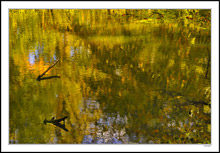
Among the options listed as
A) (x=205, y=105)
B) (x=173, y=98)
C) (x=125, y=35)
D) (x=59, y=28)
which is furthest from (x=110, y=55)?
(x=205, y=105)

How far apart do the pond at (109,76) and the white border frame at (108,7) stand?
49mm

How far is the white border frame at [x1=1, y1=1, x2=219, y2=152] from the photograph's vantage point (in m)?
2.72

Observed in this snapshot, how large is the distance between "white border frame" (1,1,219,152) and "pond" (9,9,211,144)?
5cm

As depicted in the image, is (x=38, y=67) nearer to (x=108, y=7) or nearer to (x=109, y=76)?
(x=109, y=76)

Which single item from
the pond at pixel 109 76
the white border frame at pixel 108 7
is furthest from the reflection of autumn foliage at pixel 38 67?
the white border frame at pixel 108 7

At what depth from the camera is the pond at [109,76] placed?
9.00 ft

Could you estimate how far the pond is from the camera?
9.00ft

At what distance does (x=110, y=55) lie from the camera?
285 centimetres

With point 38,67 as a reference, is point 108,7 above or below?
above

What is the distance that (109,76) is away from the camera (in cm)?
283

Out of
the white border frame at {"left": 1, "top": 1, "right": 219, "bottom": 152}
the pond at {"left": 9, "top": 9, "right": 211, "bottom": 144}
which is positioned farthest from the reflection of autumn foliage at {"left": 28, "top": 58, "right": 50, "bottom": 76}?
the white border frame at {"left": 1, "top": 1, "right": 219, "bottom": 152}

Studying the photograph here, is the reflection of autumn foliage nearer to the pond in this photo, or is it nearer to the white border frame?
the pond

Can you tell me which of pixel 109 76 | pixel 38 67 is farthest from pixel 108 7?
pixel 38 67

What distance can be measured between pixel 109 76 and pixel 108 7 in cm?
69
